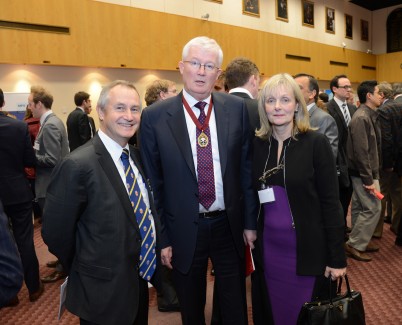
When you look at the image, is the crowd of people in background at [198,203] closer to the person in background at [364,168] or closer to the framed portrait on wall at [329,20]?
the person in background at [364,168]

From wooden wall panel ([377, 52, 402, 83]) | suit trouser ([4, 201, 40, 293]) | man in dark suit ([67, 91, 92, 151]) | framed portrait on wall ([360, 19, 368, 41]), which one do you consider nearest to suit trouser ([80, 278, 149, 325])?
suit trouser ([4, 201, 40, 293])

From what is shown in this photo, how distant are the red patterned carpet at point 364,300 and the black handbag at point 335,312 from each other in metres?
1.16

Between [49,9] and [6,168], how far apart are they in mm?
4626

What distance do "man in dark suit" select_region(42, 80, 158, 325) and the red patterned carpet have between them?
4.42 ft

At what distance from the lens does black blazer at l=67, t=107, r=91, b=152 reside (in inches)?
237

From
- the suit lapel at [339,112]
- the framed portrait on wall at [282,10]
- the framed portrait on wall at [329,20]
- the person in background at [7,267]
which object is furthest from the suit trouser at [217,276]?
the framed portrait on wall at [329,20]

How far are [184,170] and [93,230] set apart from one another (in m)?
0.54

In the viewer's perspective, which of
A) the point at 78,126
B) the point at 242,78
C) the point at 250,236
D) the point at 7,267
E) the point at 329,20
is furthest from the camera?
the point at 329,20

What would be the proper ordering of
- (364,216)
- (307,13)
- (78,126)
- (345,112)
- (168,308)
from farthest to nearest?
1. (307,13)
2. (78,126)
3. (345,112)
4. (364,216)
5. (168,308)

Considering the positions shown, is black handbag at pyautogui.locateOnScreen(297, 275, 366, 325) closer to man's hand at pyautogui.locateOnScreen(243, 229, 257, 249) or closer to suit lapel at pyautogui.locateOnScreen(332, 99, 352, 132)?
man's hand at pyautogui.locateOnScreen(243, 229, 257, 249)

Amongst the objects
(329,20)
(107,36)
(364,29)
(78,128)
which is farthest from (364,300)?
(364,29)

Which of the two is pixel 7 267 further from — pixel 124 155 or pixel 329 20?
pixel 329 20

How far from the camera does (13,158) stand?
297cm

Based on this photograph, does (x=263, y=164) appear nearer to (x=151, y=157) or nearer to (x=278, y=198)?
(x=278, y=198)
